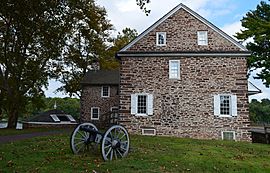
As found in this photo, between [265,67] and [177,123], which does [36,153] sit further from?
[265,67]

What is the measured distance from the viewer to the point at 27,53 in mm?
23188

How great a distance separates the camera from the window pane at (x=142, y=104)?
1706 centimetres

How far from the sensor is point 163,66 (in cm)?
1714

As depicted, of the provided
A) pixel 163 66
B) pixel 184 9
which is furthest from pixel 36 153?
pixel 184 9

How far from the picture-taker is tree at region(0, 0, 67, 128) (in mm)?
8961

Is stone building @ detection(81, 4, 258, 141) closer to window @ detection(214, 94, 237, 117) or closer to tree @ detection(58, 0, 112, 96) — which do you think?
window @ detection(214, 94, 237, 117)

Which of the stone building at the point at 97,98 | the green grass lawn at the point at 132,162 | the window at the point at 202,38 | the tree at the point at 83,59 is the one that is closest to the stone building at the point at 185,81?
the window at the point at 202,38

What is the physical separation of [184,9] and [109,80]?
12.5 metres

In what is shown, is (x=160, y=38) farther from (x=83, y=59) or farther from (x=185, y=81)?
(x=83, y=59)

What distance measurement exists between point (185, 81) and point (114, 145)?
953 cm

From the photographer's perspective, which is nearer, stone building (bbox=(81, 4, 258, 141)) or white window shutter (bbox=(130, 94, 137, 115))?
stone building (bbox=(81, 4, 258, 141))

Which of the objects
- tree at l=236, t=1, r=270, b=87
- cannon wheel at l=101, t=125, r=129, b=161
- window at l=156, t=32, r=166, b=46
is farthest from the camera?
tree at l=236, t=1, r=270, b=87

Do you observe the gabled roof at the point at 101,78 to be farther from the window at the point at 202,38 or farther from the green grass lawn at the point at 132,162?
the green grass lawn at the point at 132,162

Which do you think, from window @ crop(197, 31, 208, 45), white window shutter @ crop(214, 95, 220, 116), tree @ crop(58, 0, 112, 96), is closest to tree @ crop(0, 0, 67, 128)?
tree @ crop(58, 0, 112, 96)
